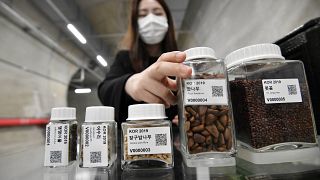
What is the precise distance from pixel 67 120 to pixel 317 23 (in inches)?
16.1

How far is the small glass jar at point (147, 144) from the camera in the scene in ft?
0.88

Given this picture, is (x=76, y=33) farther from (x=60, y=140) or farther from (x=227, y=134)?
(x=227, y=134)

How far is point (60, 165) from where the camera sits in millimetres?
288

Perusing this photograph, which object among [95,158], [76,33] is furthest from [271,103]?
[76,33]

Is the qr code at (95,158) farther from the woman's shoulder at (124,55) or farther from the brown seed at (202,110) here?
the woman's shoulder at (124,55)

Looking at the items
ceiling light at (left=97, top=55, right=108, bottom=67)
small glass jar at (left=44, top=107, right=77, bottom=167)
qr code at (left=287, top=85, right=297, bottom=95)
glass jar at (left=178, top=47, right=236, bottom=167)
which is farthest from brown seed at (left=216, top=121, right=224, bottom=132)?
ceiling light at (left=97, top=55, right=108, bottom=67)

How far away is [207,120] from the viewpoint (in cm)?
26

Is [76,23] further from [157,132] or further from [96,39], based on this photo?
[157,132]

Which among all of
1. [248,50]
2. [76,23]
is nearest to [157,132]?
[248,50]

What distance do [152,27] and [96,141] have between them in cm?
53

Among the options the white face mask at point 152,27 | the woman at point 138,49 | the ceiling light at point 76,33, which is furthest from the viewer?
the ceiling light at point 76,33

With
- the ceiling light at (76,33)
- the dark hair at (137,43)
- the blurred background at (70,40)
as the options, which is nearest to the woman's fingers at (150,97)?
the dark hair at (137,43)

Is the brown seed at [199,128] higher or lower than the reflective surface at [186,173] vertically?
higher

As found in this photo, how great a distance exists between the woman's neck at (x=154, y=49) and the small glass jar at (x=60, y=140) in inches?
20.7
